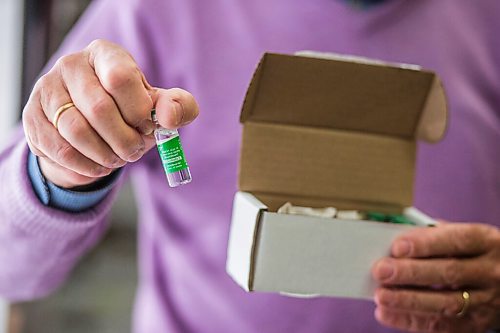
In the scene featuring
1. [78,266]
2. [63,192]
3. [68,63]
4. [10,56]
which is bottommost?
[78,266]

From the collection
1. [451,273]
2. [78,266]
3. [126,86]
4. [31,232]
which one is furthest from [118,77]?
[78,266]

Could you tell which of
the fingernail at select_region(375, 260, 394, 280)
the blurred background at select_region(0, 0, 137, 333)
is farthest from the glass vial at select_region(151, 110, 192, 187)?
the blurred background at select_region(0, 0, 137, 333)

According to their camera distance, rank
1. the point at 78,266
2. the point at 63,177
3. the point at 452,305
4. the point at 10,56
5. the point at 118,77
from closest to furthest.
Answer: the point at 118,77 < the point at 63,177 < the point at 452,305 < the point at 10,56 < the point at 78,266

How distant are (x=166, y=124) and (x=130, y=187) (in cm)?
147

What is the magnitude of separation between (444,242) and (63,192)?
366mm

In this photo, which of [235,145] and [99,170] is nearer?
[99,170]

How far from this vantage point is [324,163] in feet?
2.53

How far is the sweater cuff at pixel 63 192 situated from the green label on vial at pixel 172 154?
0.14 meters

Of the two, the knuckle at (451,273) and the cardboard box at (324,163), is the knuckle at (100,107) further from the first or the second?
the knuckle at (451,273)

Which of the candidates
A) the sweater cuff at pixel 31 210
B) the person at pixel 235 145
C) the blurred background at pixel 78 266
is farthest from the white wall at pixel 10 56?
the sweater cuff at pixel 31 210

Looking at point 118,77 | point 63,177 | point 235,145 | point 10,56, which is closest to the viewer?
point 118,77

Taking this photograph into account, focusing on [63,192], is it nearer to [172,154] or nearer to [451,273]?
[172,154]

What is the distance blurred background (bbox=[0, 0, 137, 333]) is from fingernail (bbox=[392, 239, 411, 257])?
100cm

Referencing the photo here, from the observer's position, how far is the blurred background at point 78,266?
5.04ft
